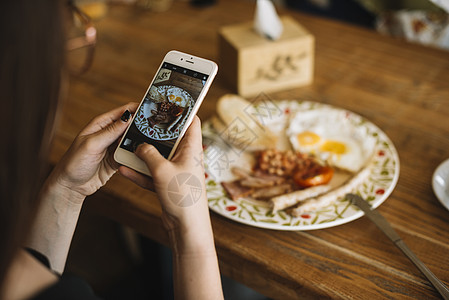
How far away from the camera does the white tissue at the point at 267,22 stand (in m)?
1.34

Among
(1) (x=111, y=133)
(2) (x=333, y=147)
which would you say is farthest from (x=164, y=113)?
(2) (x=333, y=147)

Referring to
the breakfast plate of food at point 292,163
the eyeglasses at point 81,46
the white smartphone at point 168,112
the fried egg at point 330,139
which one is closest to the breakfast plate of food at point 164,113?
the white smartphone at point 168,112

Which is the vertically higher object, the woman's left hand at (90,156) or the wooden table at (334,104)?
the woman's left hand at (90,156)

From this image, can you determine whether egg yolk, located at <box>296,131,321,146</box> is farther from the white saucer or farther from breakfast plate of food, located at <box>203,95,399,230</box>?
the white saucer

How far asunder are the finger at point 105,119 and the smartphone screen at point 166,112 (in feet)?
0.14

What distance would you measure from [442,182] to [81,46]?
134cm

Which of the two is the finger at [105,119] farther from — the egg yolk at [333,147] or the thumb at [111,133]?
the egg yolk at [333,147]

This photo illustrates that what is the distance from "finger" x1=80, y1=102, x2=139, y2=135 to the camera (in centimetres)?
90

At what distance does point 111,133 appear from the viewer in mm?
862

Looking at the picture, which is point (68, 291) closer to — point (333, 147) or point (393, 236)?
point (393, 236)

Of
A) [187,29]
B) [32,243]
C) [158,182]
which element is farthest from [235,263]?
[187,29]

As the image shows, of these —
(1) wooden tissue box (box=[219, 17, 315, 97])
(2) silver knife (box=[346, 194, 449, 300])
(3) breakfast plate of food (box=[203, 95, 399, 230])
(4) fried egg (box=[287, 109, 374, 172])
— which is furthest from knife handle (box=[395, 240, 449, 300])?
(1) wooden tissue box (box=[219, 17, 315, 97])

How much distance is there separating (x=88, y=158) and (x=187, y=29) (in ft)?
3.66

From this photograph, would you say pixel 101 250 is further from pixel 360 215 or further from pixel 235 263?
pixel 360 215
